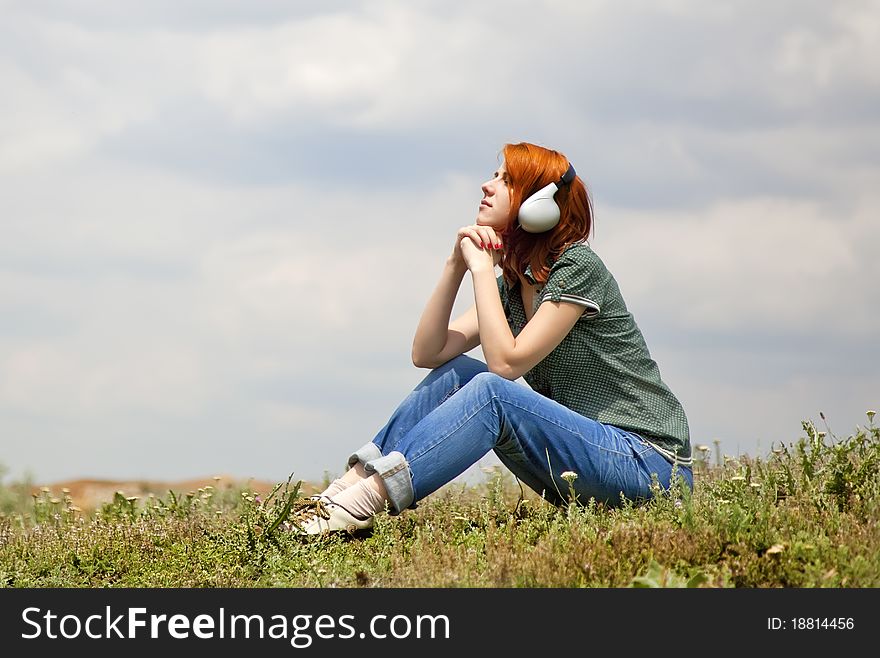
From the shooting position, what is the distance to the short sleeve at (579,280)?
566 centimetres

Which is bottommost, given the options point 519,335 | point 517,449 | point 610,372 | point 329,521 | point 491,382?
point 329,521

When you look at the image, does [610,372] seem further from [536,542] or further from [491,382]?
[536,542]

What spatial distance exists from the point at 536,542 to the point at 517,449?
1.70ft

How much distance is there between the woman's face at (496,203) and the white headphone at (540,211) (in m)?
0.13

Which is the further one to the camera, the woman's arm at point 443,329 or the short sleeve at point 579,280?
the woman's arm at point 443,329

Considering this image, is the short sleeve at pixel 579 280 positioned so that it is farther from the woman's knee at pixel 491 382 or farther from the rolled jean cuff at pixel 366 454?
the rolled jean cuff at pixel 366 454

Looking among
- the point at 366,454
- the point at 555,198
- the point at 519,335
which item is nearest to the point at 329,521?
the point at 366,454

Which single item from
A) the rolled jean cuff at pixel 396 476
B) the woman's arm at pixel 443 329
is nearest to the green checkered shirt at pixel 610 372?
the woman's arm at pixel 443 329

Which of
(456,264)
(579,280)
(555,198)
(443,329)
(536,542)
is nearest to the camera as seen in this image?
(536,542)

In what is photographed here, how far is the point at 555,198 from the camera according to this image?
5910mm

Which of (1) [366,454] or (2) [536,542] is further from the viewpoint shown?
(1) [366,454]
